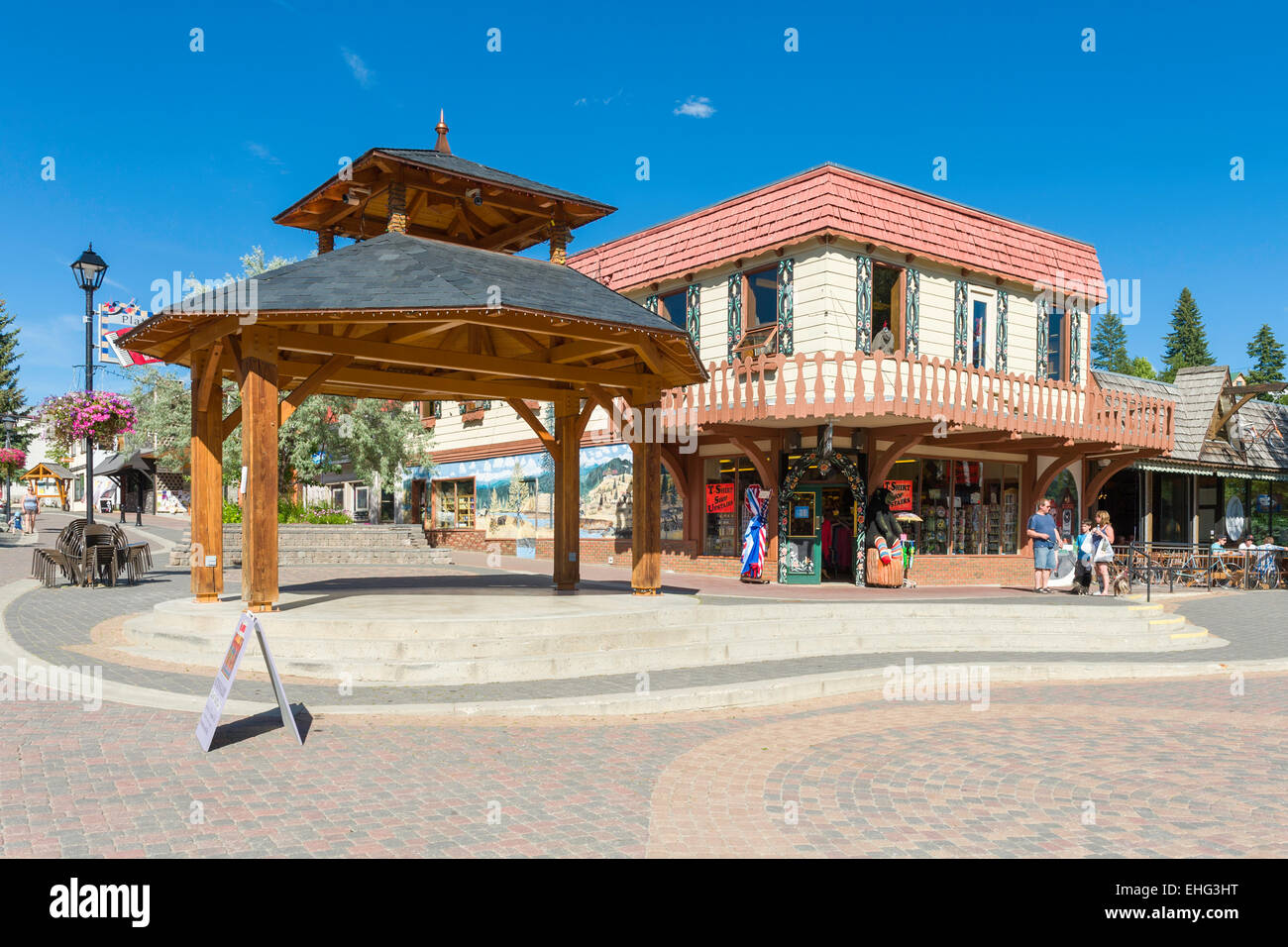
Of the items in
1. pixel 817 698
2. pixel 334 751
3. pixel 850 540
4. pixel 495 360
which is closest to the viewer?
pixel 334 751

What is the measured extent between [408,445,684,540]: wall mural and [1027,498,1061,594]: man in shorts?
27.1 feet

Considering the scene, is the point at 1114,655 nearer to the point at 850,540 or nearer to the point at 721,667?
the point at 721,667

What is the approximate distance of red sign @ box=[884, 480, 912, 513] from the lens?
823 inches

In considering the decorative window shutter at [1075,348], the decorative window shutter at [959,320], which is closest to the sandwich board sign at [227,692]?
the decorative window shutter at [959,320]

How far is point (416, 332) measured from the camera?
11.8 metres

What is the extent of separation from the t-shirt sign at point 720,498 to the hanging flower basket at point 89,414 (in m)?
12.8

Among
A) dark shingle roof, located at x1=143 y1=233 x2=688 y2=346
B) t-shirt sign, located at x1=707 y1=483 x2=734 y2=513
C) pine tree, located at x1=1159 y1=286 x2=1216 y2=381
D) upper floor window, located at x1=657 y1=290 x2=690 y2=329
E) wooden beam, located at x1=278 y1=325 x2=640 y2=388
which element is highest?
pine tree, located at x1=1159 y1=286 x2=1216 y2=381

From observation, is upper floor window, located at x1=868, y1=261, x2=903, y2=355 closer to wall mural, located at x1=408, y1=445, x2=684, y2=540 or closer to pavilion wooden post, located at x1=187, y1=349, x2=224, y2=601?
wall mural, located at x1=408, y1=445, x2=684, y2=540

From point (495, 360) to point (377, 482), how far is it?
71.1 ft

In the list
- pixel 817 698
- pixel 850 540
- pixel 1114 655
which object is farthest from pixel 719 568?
pixel 817 698

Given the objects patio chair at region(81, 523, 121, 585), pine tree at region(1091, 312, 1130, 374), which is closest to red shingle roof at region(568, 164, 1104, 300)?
patio chair at region(81, 523, 121, 585)

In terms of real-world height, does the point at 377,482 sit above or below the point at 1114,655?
above

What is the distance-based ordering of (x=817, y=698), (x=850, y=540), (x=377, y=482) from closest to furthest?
(x=817, y=698) → (x=850, y=540) → (x=377, y=482)
